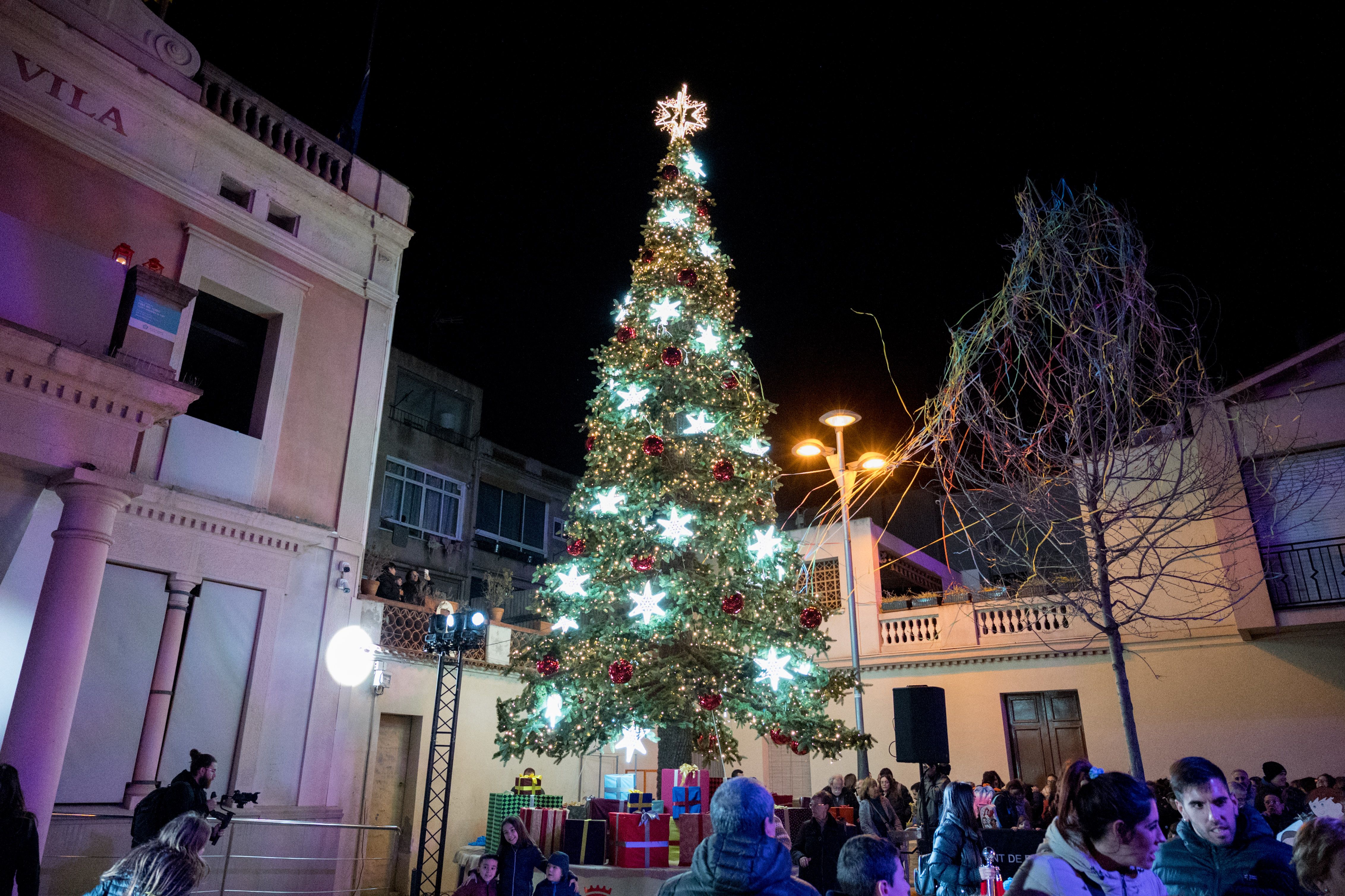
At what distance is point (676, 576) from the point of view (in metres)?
10.3

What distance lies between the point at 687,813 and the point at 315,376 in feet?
28.4

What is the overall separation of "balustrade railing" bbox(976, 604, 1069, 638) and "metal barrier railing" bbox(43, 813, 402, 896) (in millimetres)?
12271

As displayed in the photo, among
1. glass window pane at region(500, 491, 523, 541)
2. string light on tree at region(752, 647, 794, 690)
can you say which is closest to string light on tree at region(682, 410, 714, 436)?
string light on tree at region(752, 647, 794, 690)

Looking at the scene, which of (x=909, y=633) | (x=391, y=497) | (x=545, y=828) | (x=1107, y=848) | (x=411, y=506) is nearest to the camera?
(x=1107, y=848)

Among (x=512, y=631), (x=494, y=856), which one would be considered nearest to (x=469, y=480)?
(x=512, y=631)

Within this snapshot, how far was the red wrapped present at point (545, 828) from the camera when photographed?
351 inches

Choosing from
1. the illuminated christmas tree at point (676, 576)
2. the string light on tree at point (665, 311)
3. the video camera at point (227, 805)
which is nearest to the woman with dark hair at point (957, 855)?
the illuminated christmas tree at point (676, 576)

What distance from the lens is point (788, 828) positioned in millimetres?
9961

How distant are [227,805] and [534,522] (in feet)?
57.5

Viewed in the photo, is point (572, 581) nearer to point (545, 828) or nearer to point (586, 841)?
point (545, 828)

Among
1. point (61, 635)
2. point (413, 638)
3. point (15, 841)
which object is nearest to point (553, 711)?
point (413, 638)

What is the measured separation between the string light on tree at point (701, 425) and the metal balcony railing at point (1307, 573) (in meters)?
10.1

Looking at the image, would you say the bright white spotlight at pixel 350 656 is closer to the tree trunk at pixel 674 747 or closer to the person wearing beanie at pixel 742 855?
the tree trunk at pixel 674 747

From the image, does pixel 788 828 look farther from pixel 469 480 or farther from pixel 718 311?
pixel 469 480
